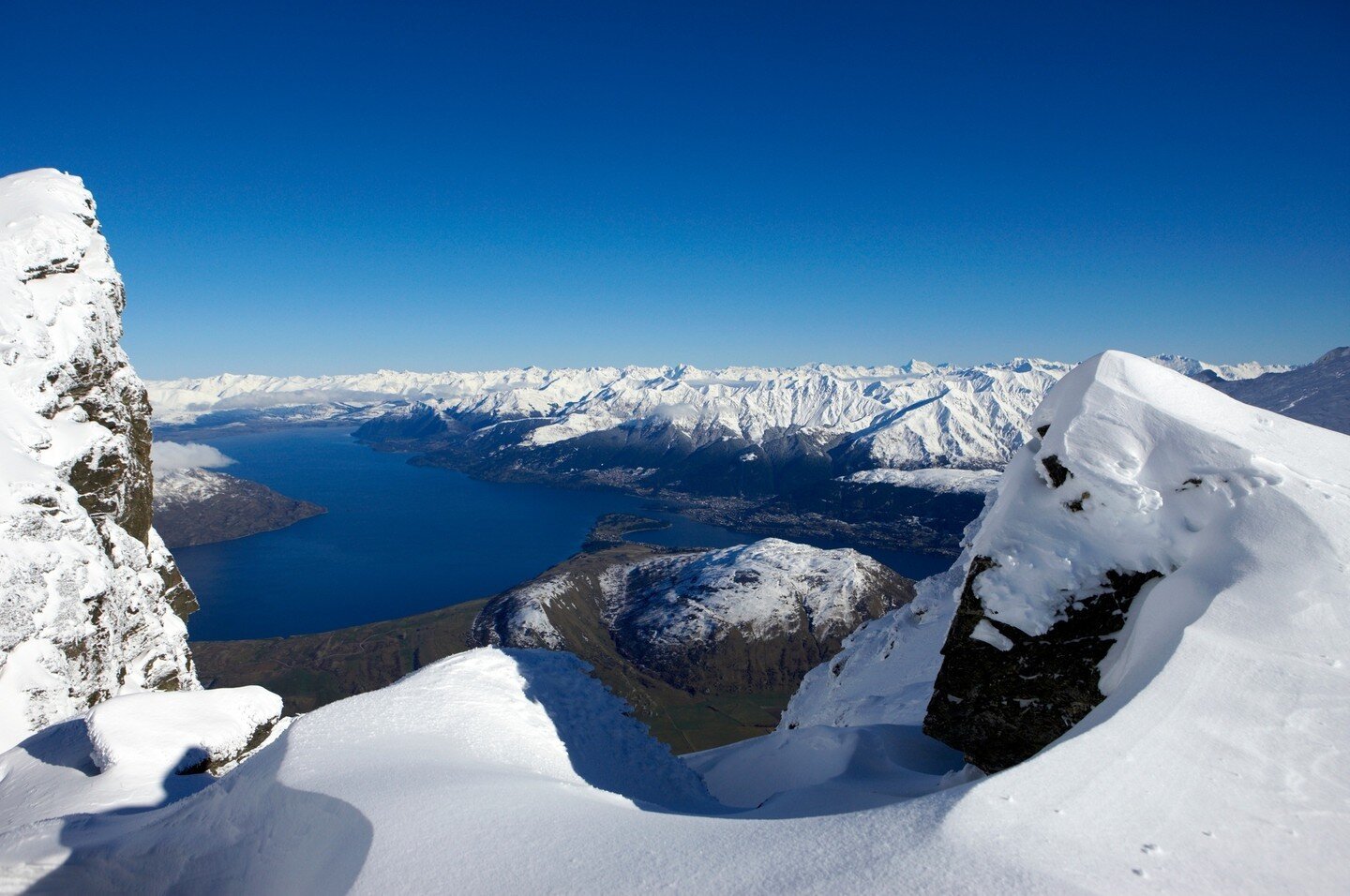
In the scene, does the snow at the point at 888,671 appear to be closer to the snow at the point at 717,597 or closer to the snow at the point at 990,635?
the snow at the point at 990,635

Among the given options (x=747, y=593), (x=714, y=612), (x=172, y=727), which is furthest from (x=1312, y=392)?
(x=714, y=612)

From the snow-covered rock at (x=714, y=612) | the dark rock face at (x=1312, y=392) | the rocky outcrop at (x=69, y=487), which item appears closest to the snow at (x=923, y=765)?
the rocky outcrop at (x=69, y=487)

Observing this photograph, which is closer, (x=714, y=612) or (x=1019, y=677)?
(x=1019, y=677)

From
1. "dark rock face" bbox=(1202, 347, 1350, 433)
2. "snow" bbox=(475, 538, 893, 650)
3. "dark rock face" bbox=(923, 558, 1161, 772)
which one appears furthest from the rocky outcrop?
"snow" bbox=(475, 538, 893, 650)

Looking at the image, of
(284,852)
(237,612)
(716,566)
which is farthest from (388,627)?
(284,852)

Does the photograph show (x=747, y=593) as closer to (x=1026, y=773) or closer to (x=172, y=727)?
(x=172, y=727)

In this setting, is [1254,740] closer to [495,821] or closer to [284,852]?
[495,821]
